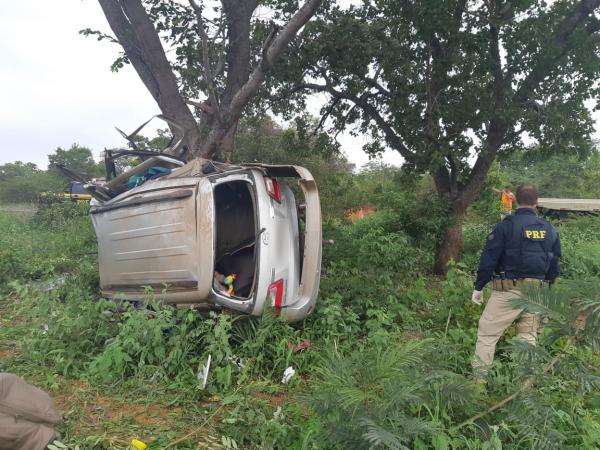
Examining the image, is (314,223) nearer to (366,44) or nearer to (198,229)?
(198,229)

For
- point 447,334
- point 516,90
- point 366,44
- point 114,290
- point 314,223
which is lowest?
point 447,334

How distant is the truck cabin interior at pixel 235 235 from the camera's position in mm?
4258

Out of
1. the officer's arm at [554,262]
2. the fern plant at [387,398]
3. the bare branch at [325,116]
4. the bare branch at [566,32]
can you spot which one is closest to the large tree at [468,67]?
the bare branch at [566,32]

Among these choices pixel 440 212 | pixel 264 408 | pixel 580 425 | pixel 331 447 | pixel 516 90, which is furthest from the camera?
pixel 440 212

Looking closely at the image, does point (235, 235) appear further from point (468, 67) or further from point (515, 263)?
point (468, 67)

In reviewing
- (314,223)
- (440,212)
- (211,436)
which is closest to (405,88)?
(440,212)

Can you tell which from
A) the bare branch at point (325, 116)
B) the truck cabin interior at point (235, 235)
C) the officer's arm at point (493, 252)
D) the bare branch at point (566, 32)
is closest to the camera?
the officer's arm at point (493, 252)

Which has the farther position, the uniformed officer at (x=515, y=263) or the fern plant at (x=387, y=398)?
the uniformed officer at (x=515, y=263)

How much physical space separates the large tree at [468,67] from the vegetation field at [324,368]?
227cm

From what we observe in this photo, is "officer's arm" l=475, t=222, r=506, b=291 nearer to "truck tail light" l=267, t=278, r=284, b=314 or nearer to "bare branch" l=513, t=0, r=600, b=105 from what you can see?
"truck tail light" l=267, t=278, r=284, b=314

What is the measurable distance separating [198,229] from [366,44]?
4.79 metres

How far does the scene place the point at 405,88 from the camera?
696cm

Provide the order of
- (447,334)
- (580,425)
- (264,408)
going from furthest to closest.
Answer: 1. (447,334)
2. (264,408)
3. (580,425)

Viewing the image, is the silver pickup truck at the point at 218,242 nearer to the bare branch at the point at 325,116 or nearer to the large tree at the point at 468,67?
the large tree at the point at 468,67
